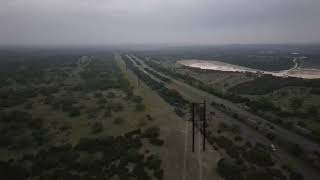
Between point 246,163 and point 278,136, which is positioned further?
point 278,136

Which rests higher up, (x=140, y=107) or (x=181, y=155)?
(x=181, y=155)

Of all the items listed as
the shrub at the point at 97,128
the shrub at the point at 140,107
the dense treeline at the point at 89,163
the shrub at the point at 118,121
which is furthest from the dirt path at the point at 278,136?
the shrub at the point at 97,128

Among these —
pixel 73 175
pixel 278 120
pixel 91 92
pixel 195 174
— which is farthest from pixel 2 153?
pixel 91 92

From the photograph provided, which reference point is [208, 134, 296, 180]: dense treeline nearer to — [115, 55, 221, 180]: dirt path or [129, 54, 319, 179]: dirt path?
[115, 55, 221, 180]: dirt path

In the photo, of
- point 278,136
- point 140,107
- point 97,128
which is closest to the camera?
point 278,136

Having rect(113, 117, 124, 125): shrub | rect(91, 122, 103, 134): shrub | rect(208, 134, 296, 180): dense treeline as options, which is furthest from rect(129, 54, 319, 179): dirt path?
rect(91, 122, 103, 134): shrub

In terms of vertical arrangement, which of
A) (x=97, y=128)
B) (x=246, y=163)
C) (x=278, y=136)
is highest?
(x=97, y=128)

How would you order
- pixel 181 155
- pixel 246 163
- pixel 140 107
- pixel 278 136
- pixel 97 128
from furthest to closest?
1. pixel 140 107
2. pixel 97 128
3. pixel 278 136
4. pixel 181 155
5. pixel 246 163

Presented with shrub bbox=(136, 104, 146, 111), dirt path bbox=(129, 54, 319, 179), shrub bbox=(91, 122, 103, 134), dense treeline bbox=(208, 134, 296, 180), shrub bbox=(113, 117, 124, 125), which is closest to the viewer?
dense treeline bbox=(208, 134, 296, 180)

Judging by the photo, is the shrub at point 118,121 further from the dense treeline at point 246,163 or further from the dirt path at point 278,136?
the dirt path at point 278,136

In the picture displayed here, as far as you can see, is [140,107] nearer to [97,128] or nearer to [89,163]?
[97,128]

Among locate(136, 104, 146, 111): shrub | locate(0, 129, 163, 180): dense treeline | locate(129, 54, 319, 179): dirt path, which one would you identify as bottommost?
locate(129, 54, 319, 179): dirt path

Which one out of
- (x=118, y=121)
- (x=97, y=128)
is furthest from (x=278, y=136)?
(x=97, y=128)
